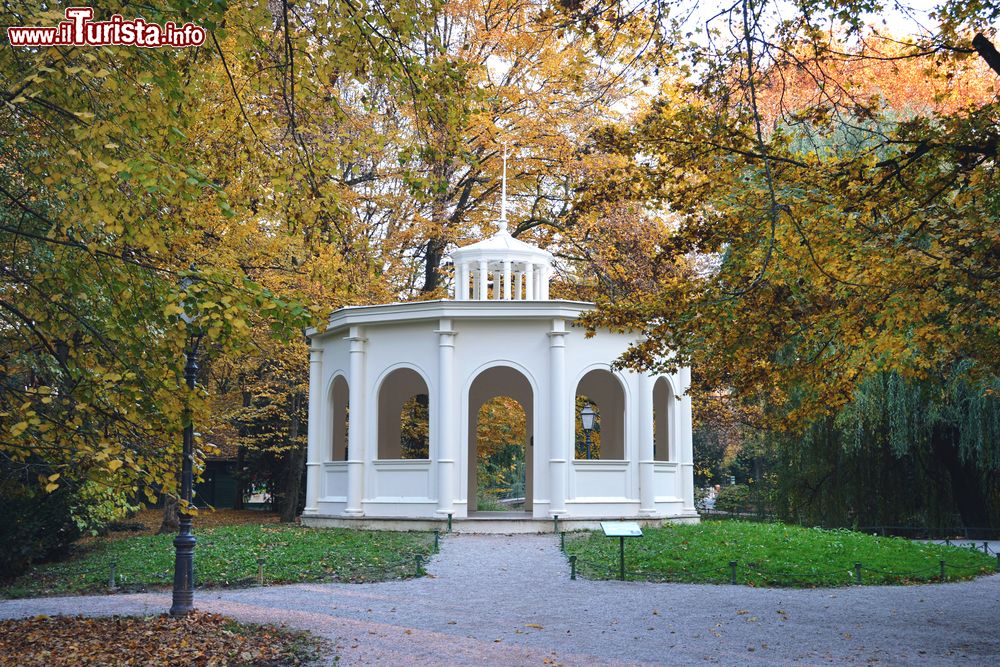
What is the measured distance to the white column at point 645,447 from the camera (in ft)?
68.6

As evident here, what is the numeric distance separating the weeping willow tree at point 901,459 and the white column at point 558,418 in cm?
666

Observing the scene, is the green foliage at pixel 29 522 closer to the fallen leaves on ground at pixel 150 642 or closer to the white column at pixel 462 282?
the fallen leaves on ground at pixel 150 642

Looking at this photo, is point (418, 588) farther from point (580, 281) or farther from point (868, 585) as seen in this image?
point (580, 281)

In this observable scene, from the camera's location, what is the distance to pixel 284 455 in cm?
3206

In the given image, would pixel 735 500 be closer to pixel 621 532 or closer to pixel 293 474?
pixel 293 474

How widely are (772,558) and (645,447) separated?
5.96 m

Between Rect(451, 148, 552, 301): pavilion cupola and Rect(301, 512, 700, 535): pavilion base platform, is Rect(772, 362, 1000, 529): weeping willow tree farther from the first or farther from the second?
Rect(451, 148, 552, 301): pavilion cupola

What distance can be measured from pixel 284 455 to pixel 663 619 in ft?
75.0

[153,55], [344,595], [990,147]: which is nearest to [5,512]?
[344,595]

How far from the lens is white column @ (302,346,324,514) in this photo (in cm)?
2250

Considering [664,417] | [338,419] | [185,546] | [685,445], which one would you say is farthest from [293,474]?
[185,546]

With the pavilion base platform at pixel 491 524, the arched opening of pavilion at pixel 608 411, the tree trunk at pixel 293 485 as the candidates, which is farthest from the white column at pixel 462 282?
the tree trunk at pixel 293 485
